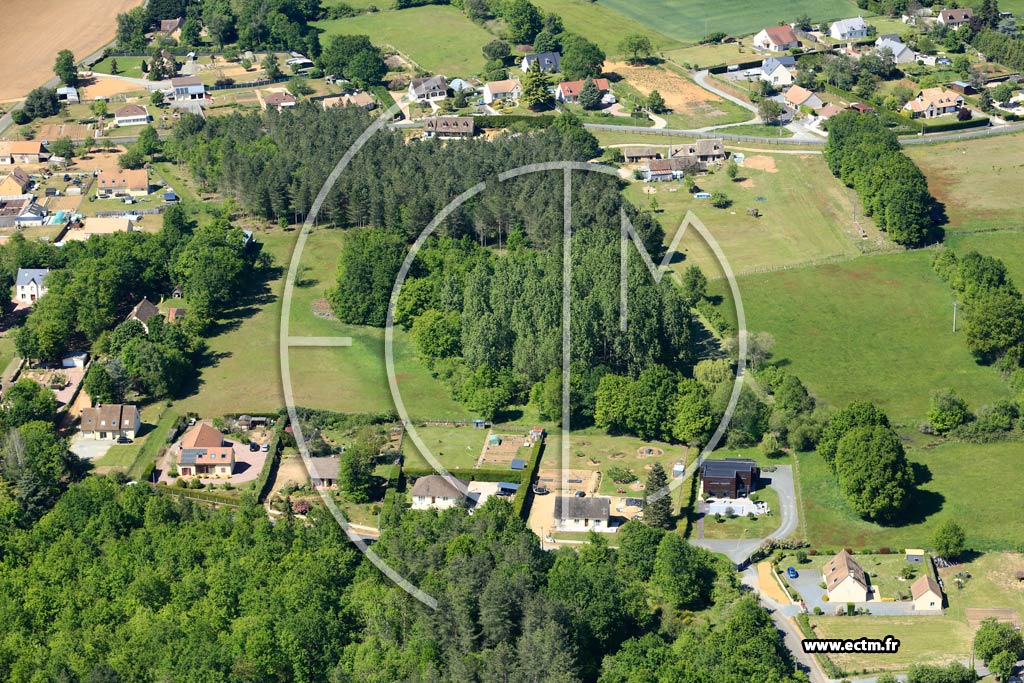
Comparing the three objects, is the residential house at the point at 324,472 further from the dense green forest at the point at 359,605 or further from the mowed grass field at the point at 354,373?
the mowed grass field at the point at 354,373

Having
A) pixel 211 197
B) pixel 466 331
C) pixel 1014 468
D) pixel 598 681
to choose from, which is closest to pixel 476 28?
pixel 211 197

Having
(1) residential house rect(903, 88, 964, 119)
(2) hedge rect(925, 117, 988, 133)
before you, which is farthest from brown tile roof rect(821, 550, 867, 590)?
(1) residential house rect(903, 88, 964, 119)

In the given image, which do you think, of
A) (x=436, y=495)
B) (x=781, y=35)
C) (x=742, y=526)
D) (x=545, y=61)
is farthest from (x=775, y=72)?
(x=436, y=495)

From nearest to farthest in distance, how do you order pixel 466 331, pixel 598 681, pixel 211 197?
pixel 598 681 → pixel 466 331 → pixel 211 197

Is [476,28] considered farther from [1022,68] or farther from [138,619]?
[138,619]

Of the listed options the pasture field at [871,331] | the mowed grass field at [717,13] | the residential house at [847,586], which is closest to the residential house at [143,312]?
the pasture field at [871,331]

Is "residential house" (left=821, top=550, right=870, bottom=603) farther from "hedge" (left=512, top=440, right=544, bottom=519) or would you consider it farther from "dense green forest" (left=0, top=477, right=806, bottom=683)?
"hedge" (left=512, top=440, right=544, bottom=519)

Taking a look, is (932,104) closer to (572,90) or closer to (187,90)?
(572,90)
